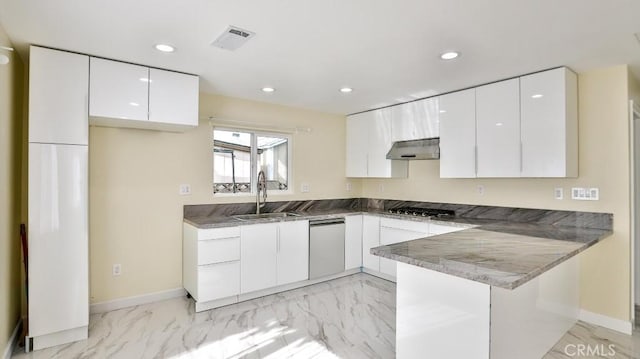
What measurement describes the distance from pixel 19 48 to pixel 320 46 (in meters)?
2.30

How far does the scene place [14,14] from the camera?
6.64ft

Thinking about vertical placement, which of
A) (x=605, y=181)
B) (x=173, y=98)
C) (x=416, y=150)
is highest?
(x=173, y=98)

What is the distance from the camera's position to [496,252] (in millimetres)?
2000

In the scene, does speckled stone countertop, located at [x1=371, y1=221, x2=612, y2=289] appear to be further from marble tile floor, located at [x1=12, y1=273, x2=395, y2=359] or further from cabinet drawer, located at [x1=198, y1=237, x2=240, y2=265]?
cabinet drawer, located at [x1=198, y1=237, x2=240, y2=265]

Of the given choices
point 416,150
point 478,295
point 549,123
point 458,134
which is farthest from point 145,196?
point 549,123

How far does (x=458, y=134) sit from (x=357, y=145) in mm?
1621

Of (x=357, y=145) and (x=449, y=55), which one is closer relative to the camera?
(x=449, y=55)

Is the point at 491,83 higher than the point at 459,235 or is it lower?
higher

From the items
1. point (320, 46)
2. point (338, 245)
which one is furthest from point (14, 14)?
point (338, 245)

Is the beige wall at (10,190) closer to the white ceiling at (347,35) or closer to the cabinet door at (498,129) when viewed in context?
the white ceiling at (347,35)

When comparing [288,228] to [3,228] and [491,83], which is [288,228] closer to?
[3,228]

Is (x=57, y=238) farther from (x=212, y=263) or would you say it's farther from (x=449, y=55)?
(x=449, y=55)

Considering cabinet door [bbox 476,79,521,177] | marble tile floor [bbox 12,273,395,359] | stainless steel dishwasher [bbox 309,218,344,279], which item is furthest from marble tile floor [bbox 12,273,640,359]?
cabinet door [bbox 476,79,521,177]

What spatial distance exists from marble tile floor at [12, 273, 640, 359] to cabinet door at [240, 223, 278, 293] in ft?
0.65
